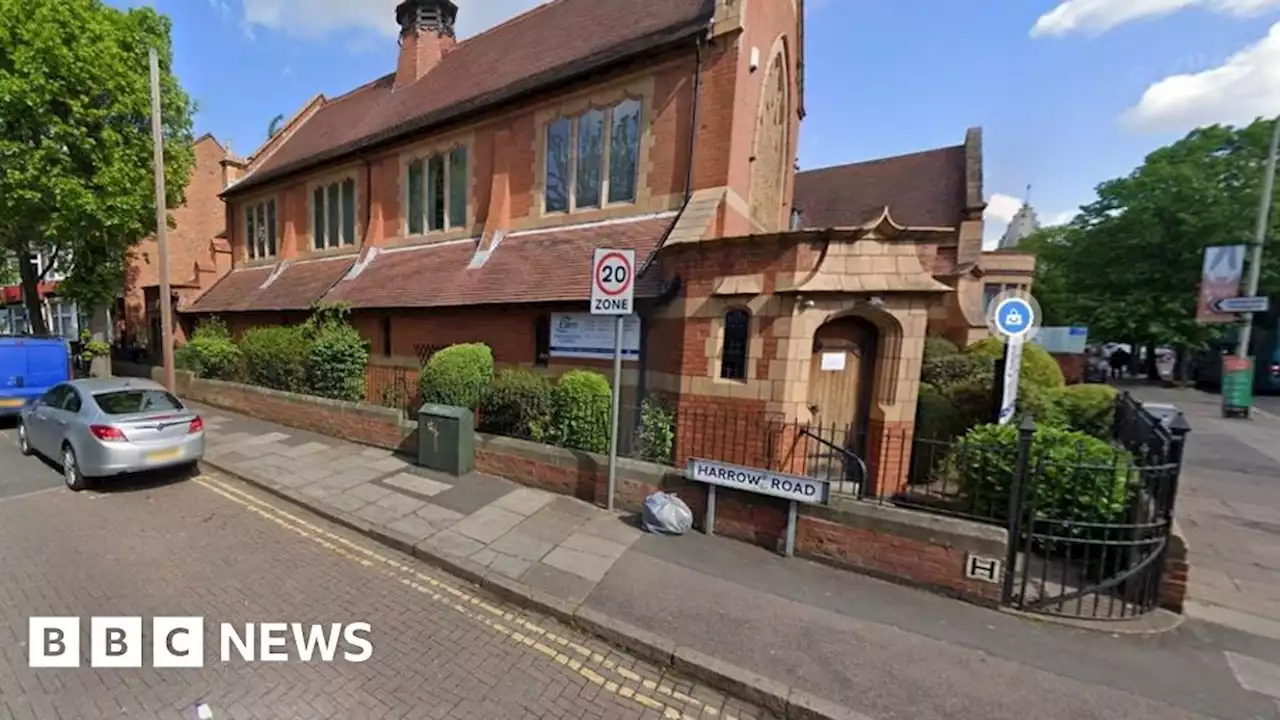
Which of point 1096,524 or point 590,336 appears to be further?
point 590,336

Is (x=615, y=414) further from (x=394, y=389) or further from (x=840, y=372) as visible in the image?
(x=394, y=389)

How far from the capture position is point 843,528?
5.06 m

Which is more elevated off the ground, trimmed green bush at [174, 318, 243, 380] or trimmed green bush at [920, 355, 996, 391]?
trimmed green bush at [920, 355, 996, 391]

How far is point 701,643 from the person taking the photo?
12.6ft

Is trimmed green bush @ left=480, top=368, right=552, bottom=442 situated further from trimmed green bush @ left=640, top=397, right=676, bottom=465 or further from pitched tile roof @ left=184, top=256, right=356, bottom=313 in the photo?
pitched tile roof @ left=184, top=256, right=356, bottom=313

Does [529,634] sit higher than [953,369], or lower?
lower

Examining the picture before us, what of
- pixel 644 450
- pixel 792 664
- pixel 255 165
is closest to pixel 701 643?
pixel 792 664

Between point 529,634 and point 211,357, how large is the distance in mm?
14688

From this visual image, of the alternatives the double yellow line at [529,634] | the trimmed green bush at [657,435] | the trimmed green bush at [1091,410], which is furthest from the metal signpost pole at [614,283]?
the trimmed green bush at [1091,410]

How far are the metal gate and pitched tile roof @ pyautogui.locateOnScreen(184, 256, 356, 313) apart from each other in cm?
1656

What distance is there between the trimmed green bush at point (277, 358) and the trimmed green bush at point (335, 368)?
268 millimetres

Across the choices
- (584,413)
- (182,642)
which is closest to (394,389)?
(584,413)

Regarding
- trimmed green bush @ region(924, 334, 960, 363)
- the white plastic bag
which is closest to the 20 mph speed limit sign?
the white plastic bag

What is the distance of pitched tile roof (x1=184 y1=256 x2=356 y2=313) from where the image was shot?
1499cm
